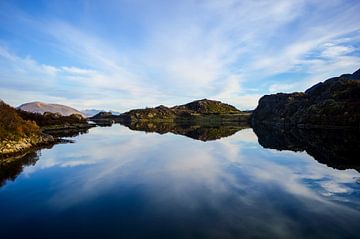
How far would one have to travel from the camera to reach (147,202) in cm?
2400

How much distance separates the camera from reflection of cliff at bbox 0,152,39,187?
3357 centimetres

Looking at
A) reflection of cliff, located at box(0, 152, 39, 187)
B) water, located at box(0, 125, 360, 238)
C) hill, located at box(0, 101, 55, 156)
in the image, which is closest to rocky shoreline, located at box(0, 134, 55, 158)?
hill, located at box(0, 101, 55, 156)

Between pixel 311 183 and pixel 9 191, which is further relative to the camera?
pixel 311 183

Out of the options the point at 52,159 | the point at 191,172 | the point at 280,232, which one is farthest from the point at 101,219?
the point at 52,159

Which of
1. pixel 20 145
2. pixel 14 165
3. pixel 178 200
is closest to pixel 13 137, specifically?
pixel 20 145

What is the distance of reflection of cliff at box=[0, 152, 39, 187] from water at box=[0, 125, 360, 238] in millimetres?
110

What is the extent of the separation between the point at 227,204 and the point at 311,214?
19.7ft

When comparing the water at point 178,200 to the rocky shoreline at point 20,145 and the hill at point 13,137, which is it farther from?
the hill at point 13,137

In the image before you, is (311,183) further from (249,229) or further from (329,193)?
(249,229)

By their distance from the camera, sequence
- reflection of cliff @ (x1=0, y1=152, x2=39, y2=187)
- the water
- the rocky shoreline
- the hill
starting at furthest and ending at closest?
the hill → the rocky shoreline → reflection of cliff @ (x1=0, y1=152, x2=39, y2=187) → the water

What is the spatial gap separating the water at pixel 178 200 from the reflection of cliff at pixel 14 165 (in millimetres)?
110

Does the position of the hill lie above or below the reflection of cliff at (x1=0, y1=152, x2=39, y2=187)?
above

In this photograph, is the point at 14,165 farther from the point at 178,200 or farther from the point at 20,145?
the point at 178,200

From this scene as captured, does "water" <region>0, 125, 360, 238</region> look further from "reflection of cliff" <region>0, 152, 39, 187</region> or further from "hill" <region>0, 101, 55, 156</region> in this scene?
"hill" <region>0, 101, 55, 156</region>
